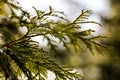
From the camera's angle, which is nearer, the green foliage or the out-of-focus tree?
the green foliage

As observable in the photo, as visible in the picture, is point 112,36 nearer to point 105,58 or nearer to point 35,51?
point 105,58

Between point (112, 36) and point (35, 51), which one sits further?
point (112, 36)

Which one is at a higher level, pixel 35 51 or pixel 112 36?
pixel 112 36

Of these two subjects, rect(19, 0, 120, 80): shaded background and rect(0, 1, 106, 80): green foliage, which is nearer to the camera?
rect(0, 1, 106, 80): green foliage

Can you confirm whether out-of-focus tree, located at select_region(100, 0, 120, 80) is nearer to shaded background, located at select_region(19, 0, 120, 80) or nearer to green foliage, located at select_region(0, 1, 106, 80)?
shaded background, located at select_region(19, 0, 120, 80)

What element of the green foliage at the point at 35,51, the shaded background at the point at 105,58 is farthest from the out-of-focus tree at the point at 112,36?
the green foliage at the point at 35,51

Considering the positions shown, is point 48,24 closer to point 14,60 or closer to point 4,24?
point 14,60

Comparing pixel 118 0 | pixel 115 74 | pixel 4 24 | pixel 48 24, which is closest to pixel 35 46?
pixel 48 24

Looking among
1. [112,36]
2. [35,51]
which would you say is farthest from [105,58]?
[35,51]

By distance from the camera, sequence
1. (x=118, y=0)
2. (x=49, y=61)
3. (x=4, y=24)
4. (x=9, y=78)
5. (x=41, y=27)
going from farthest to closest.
Answer: (x=118, y=0) → (x=4, y=24) → (x=41, y=27) → (x=49, y=61) → (x=9, y=78)

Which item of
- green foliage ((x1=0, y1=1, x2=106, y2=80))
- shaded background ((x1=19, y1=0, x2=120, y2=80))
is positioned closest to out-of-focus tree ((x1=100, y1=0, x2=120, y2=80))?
shaded background ((x1=19, y1=0, x2=120, y2=80))

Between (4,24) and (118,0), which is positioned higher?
(118,0)
